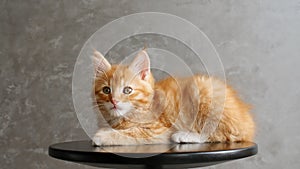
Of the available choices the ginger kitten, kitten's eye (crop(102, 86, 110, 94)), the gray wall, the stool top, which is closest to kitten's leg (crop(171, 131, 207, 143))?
the ginger kitten

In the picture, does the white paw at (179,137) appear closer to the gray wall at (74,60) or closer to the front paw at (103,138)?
the front paw at (103,138)

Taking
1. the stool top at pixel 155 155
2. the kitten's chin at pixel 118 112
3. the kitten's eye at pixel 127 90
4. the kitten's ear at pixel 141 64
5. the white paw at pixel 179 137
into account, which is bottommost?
the stool top at pixel 155 155

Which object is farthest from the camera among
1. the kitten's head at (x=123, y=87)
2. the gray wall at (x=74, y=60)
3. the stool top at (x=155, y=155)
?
the gray wall at (x=74, y=60)

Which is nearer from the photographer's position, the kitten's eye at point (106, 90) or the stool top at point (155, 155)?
the stool top at point (155, 155)

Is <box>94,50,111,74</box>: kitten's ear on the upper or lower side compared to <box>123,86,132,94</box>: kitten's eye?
upper

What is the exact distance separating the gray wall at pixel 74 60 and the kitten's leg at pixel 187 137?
766 millimetres

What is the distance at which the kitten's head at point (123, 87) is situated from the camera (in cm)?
128

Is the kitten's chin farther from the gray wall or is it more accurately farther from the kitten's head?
the gray wall

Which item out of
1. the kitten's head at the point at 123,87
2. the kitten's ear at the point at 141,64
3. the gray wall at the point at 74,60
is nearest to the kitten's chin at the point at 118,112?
the kitten's head at the point at 123,87

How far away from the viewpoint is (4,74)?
6.89 ft

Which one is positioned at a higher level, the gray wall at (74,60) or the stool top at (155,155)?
the gray wall at (74,60)

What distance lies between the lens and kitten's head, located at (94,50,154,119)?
1277 millimetres

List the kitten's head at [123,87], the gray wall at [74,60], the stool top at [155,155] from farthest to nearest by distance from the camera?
1. the gray wall at [74,60]
2. the kitten's head at [123,87]
3. the stool top at [155,155]

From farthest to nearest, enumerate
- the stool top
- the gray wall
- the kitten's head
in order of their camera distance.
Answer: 1. the gray wall
2. the kitten's head
3. the stool top
